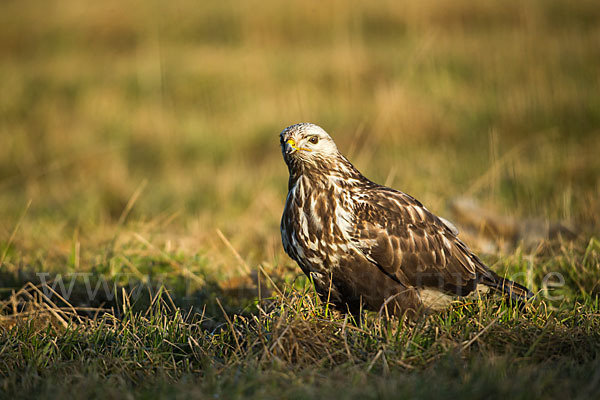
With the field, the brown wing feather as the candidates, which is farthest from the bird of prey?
the field

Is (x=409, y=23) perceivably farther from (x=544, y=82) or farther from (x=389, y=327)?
(x=389, y=327)

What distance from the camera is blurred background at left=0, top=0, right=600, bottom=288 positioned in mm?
6734

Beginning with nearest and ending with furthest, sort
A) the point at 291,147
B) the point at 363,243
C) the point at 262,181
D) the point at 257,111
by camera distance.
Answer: the point at 363,243 → the point at 291,147 → the point at 262,181 → the point at 257,111

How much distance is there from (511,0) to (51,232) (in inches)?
430

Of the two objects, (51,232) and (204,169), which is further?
(204,169)

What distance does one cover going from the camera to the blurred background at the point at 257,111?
6.73 m

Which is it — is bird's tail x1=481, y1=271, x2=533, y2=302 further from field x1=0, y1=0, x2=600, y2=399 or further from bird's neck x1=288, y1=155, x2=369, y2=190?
bird's neck x1=288, y1=155, x2=369, y2=190

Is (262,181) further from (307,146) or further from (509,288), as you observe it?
(509,288)

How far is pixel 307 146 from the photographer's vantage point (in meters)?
3.78

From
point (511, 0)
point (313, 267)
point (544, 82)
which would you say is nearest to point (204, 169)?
point (544, 82)

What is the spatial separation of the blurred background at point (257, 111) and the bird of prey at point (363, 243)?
4.85ft

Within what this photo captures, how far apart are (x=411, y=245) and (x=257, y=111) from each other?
7578 mm

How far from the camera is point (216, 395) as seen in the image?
8.87 ft

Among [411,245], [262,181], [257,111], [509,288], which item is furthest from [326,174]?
[257,111]
